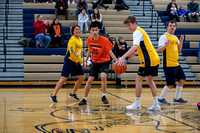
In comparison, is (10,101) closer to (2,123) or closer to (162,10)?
(2,123)

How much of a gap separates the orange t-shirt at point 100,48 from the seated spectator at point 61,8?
25.6ft

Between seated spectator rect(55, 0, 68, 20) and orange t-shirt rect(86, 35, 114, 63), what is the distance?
25.6 feet

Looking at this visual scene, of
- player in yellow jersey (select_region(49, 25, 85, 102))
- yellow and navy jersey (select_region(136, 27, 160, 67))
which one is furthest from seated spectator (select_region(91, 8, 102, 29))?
yellow and navy jersey (select_region(136, 27, 160, 67))

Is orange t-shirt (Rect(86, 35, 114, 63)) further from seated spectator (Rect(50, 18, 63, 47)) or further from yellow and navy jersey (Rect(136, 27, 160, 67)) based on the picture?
seated spectator (Rect(50, 18, 63, 47))

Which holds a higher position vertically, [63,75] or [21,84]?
[63,75]

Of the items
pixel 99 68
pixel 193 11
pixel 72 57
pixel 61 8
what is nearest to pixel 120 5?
pixel 61 8

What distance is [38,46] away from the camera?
13336 millimetres

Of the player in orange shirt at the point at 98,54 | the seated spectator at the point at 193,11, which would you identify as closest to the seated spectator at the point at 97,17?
the seated spectator at the point at 193,11

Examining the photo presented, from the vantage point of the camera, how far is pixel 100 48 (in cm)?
723

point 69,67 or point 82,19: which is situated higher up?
point 82,19

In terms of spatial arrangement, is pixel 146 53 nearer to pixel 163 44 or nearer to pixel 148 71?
pixel 148 71

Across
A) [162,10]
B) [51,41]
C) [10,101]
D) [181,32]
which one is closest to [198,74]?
[181,32]

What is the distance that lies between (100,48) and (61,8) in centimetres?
790

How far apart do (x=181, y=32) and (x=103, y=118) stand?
10139 millimetres
